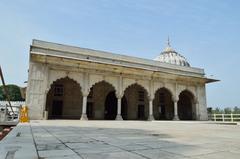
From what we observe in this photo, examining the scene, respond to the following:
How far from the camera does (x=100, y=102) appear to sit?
19.0m

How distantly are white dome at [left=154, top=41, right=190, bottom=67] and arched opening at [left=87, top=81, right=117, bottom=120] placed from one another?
15.0 metres

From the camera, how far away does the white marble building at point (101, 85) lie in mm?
14742

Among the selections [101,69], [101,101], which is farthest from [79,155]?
[101,101]

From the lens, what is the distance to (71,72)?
15.6 metres

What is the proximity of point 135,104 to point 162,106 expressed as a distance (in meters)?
3.68

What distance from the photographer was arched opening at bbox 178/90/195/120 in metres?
22.5

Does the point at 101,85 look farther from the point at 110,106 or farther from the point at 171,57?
the point at 171,57

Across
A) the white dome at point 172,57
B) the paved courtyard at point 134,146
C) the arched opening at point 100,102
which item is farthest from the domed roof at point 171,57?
the paved courtyard at point 134,146

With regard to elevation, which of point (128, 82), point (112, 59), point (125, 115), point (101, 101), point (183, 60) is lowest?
point (125, 115)

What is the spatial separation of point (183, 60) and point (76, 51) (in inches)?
799

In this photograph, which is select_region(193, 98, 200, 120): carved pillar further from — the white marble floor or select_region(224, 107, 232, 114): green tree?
the white marble floor

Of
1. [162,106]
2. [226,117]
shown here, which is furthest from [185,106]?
[226,117]

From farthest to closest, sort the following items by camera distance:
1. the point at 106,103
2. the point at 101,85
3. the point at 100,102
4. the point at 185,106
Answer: the point at 185,106 → the point at 106,103 → the point at 101,85 → the point at 100,102

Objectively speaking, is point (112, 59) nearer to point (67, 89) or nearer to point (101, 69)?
point (101, 69)
